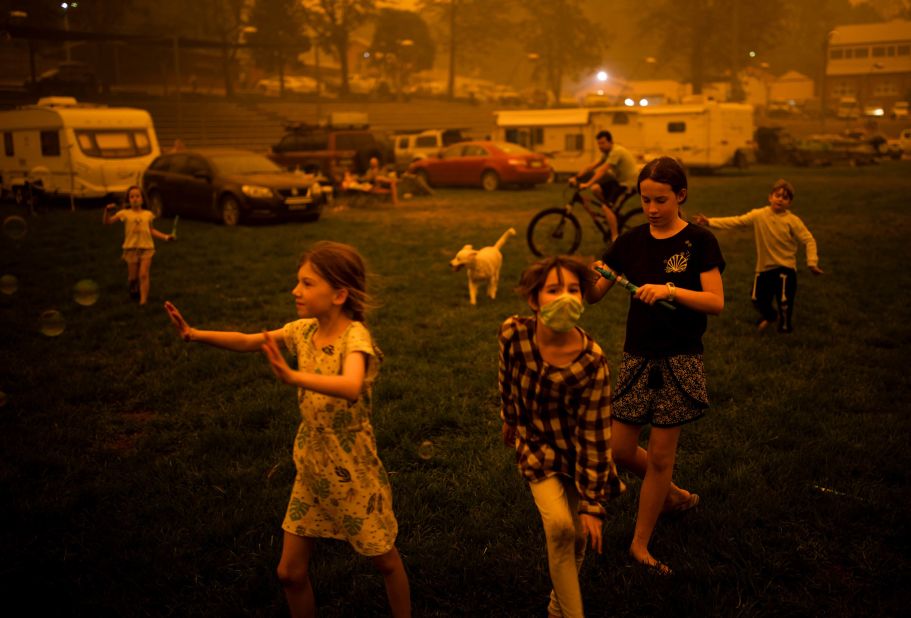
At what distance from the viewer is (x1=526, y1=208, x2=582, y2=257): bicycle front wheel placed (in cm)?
1194

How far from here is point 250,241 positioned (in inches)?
572

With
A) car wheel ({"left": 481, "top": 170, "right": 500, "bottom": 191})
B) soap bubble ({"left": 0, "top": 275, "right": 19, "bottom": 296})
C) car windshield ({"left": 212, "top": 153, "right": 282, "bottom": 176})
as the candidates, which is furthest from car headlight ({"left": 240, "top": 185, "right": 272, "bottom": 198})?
car wheel ({"left": 481, "top": 170, "right": 500, "bottom": 191})

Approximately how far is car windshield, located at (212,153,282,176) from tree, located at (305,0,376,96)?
4762 centimetres

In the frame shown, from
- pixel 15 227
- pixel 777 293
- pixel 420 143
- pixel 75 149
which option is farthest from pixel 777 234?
pixel 420 143

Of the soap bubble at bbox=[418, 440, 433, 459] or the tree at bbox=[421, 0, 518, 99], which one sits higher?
the tree at bbox=[421, 0, 518, 99]

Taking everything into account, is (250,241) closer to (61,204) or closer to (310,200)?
(310,200)

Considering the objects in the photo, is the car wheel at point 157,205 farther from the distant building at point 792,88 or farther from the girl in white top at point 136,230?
the distant building at point 792,88

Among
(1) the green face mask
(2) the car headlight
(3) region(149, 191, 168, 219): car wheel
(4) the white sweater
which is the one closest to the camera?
(1) the green face mask

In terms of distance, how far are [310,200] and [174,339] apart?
9421 millimetres

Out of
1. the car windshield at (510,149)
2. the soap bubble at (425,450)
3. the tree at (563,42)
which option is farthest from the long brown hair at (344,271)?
the tree at (563,42)

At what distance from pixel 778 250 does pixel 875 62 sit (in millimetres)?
83030

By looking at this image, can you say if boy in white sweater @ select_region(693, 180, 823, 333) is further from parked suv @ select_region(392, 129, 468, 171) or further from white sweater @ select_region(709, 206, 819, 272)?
parked suv @ select_region(392, 129, 468, 171)

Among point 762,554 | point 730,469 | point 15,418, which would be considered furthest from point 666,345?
point 15,418

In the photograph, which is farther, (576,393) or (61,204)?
(61,204)
